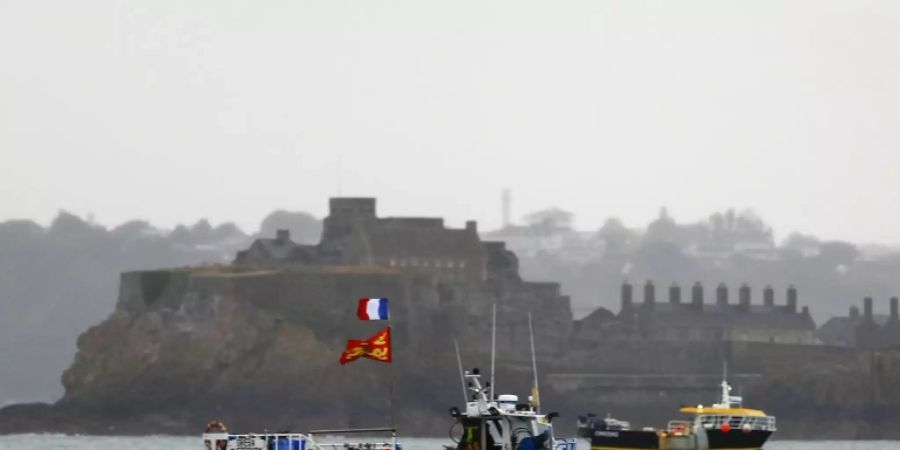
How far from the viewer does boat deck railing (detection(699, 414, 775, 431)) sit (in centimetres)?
7988

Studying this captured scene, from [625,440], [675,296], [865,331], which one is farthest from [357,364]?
[625,440]

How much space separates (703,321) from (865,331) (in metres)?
12.4

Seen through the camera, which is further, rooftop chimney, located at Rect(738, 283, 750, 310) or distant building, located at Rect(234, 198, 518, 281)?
rooftop chimney, located at Rect(738, 283, 750, 310)

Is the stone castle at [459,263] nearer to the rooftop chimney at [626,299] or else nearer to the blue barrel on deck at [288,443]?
the rooftop chimney at [626,299]

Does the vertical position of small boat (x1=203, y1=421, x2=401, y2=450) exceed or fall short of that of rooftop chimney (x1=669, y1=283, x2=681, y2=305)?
it falls short

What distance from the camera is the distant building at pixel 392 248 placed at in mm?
154000

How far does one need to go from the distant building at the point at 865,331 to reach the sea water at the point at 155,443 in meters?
22.4

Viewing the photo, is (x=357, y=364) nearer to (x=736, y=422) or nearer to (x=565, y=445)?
(x=736, y=422)

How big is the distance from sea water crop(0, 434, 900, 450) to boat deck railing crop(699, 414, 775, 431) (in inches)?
669

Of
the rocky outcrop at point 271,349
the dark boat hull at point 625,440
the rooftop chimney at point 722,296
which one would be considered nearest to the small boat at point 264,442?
the dark boat hull at point 625,440

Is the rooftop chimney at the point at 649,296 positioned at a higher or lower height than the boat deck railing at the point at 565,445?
higher

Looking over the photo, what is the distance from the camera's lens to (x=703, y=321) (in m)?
159

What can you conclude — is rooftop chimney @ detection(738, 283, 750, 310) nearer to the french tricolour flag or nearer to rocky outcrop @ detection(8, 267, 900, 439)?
rocky outcrop @ detection(8, 267, 900, 439)

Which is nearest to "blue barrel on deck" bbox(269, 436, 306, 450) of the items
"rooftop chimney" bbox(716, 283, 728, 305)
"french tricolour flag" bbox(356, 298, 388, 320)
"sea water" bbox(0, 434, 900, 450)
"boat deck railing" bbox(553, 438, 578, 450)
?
"french tricolour flag" bbox(356, 298, 388, 320)
